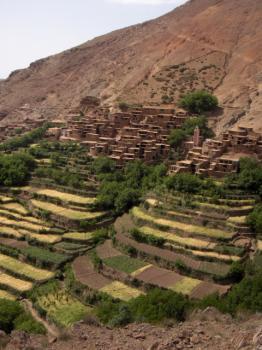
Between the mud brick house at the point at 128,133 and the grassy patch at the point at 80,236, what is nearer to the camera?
the grassy patch at the point at 80,236

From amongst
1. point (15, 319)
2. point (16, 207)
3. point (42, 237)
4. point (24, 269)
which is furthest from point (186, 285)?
point (16, 207)

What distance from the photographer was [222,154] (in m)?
31.8

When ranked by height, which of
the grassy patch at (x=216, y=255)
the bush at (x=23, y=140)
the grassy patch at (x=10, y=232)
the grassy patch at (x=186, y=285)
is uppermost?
the bush at (x=23, y=140)

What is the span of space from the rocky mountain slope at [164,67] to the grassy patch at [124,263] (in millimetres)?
17601

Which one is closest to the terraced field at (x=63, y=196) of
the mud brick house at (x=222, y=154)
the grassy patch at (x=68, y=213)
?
the grassy patch at (x=68, y=213)

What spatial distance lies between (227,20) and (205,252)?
43.2 m

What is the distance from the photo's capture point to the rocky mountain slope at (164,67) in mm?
48438

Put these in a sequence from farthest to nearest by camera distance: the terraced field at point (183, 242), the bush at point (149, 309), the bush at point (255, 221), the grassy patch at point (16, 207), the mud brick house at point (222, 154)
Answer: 1. the grassy patch at point (16, 207)
2. the mud brick house at point (222, 154)
3. the bush at point (255, 221)
4. the terraced field at point (183, 242)
5. the bush at point (149, 309)

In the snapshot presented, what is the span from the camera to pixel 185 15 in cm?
6788

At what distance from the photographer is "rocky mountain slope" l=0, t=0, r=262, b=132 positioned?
4844 centimetres

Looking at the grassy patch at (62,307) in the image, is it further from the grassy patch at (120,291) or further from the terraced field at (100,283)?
the grassy patch at (120,291)

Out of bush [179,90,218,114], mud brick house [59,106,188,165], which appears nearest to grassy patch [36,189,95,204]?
mud brick house [59,106,188,165]

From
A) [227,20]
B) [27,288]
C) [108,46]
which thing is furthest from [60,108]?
[27,288]

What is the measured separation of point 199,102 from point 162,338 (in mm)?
32327
